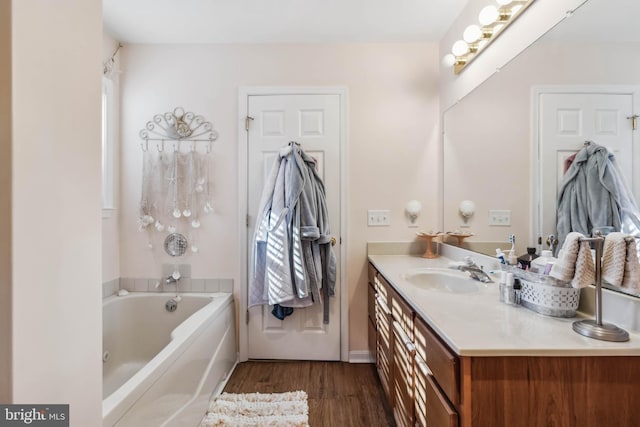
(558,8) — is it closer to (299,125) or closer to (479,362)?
(479,362)

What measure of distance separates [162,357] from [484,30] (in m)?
2.42

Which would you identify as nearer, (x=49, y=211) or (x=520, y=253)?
(x=49, y=211)

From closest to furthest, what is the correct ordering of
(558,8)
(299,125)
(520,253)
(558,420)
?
(558,420)
(558,8)
(520,253)
(299,125)

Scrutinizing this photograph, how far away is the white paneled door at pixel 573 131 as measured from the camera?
926 mm

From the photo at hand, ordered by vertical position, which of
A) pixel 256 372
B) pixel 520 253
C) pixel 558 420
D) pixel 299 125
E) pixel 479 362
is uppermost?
pixel 299 125

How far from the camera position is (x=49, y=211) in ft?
1.86

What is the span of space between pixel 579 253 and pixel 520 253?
1.76 ft

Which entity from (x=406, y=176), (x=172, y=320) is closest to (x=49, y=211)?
(x=172, y=320)

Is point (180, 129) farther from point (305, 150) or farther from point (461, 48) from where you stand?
point (461, 48)

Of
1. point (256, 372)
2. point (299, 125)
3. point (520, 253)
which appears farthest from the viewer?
point (299, 125)

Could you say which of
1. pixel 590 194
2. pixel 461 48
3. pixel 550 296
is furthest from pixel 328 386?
pixel 461 48

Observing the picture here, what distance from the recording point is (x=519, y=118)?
1.38 meters

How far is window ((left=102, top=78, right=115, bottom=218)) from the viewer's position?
2184 mm
